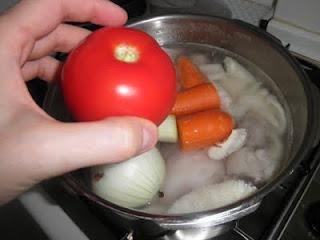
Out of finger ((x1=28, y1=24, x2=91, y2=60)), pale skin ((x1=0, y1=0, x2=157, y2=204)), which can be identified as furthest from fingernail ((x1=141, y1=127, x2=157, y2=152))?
finger ((x1=28, y1=24, x2=91, y2=60))

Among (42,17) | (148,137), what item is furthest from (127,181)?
(42,17)

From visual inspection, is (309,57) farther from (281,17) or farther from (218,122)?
(218,122)

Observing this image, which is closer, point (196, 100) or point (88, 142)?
point (88, 142)

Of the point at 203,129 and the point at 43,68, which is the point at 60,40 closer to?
the point at 43,68

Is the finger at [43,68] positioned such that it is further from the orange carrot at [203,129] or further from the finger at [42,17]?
the orange carrot at [203,129]

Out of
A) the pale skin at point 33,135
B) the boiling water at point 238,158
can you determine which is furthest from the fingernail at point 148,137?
the boiling water at point 238,158

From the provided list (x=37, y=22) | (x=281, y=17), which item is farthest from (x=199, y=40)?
(x=37, y=22)
